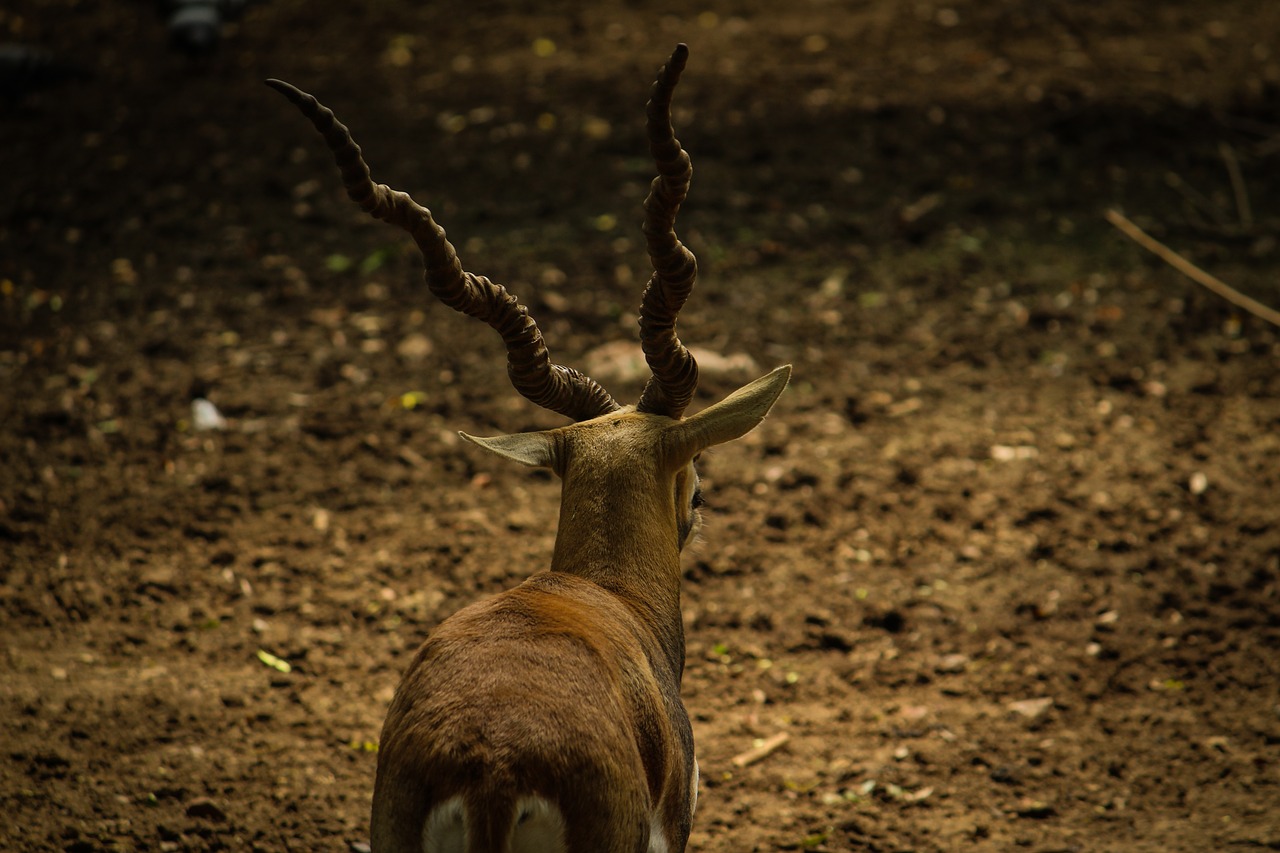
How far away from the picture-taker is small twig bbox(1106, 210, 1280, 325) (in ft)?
24.6

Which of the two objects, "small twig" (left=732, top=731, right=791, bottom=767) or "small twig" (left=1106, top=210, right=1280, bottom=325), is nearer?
"small twig" (left=732, top=731, right=791, bottom=767)

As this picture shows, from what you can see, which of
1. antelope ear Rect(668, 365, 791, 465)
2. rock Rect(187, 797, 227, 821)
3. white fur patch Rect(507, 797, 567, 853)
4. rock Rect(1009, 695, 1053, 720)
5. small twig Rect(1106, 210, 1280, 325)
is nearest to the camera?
white fur patch Rect(507, 797, 567, 853)

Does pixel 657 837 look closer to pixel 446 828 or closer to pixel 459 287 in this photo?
pixel 446 828

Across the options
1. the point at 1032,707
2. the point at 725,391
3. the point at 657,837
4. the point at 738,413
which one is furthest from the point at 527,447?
the point at 725,391

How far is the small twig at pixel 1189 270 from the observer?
7.51 meters

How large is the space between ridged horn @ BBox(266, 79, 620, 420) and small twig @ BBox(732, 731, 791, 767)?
5.58 feet

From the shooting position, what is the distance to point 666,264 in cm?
358

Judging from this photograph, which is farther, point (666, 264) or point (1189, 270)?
point (1189, 270)

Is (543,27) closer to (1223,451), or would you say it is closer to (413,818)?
(1223,451)

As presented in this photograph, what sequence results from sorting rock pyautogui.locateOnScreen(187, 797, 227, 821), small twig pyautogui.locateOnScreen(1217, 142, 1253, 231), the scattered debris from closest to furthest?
rock pyautogui.locateOnScreen(187, 797, 227, 821)
the scattered debris
small twig pyautogui.locateOnScreen(1217, 142, 1253, 231)

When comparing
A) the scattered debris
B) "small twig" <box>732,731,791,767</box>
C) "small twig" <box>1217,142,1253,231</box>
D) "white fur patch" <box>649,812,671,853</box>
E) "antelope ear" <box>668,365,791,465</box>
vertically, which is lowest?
"small twig" <box>732,731,791,767</box>

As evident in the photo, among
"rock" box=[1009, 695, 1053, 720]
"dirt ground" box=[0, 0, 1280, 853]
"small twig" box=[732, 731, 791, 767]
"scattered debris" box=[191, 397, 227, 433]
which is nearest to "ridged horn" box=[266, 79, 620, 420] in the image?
"small twig" box=[732, 731, 791, 767]

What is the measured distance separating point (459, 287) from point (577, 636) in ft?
3.80

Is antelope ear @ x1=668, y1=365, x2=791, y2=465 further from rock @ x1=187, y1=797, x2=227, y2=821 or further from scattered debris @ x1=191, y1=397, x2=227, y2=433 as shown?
scattered debris @ x1=191, y1=397, x2=227, y2=433
